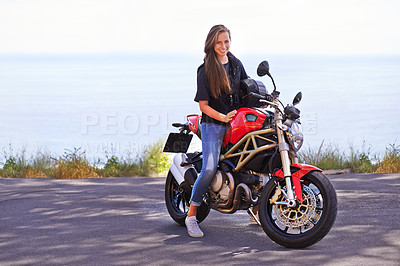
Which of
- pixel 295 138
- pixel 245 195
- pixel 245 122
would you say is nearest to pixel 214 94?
pixel 245 122

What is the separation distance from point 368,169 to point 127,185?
412cm

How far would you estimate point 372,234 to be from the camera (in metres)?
7.12

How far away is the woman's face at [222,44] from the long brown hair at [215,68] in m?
0.03

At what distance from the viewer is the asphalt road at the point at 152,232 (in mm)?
6383

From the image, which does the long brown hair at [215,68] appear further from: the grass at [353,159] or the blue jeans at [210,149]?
the grass at [353,159]

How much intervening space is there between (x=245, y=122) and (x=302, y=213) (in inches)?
42.7

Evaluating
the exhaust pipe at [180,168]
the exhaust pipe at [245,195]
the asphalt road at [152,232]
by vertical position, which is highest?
the exhaust pipe at [180,168]

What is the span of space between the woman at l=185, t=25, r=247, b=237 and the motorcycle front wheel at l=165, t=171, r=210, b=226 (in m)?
0.61

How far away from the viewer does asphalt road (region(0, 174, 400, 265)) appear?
6383mm

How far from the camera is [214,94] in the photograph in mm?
6973

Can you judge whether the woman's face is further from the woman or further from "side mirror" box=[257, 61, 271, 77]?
"side mirror" box=[257, 61, 271, 77]

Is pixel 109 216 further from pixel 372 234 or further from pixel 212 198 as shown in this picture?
pixel 372 234

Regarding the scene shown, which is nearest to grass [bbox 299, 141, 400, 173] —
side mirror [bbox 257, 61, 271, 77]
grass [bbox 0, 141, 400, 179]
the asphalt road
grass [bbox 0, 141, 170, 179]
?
grass [bbox 0, 141, 400, 179]

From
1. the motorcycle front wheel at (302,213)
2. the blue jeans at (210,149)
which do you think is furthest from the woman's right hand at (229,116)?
the motorcycle front wheel at (302,213)
